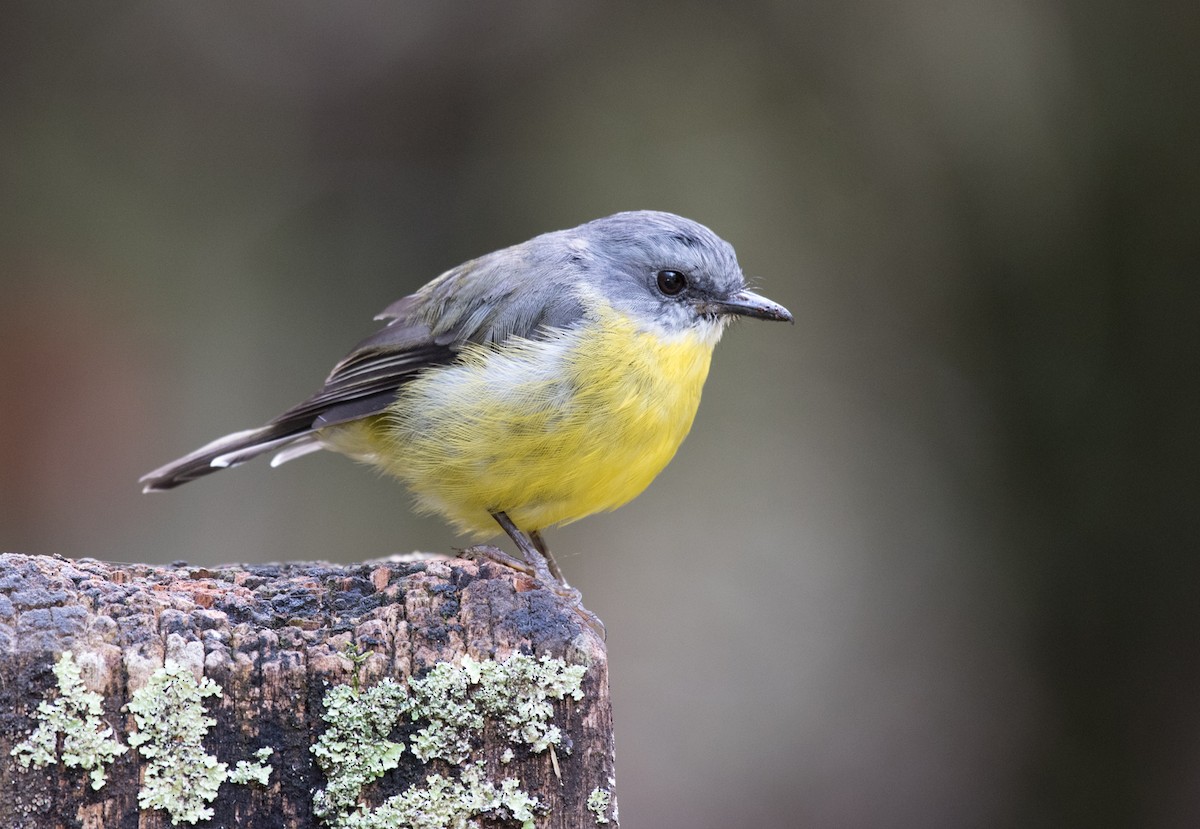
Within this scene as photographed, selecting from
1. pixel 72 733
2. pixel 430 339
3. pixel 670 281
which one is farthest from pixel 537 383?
pixel 72 733

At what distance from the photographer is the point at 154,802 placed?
2.19 meters

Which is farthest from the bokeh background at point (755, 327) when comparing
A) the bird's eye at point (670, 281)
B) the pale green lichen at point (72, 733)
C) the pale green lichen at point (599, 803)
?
the pale green lichen at point (72, 733)

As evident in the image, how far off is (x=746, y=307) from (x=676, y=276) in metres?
0.29

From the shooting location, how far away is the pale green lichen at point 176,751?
86.3 inches

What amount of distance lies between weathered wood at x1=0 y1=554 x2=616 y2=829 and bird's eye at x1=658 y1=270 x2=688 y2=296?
6.79ft

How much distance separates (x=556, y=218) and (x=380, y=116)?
4.53 feet

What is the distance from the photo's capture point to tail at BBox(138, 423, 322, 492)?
14.5ft

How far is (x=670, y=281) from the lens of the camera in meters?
4.46

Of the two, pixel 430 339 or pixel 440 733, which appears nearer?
pixel 440 733

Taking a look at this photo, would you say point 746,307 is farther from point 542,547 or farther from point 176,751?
point 176,751

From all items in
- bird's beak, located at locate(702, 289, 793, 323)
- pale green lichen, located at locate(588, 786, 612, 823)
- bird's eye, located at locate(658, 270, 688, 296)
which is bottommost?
pale green lichen, located at locate(588, 786, 612, 823)

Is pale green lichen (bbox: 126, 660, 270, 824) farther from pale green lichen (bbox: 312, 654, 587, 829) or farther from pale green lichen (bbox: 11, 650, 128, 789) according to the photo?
pale green lichen (bbox: 312, 654, 587, 829)

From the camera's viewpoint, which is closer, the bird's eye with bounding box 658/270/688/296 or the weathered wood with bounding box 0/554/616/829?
the weathered wood with bounding box 0/554/616/829

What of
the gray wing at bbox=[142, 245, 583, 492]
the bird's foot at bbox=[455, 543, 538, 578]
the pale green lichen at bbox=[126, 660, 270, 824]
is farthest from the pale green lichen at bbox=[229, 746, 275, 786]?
the gray wing at bbox=[142, 245, 583, 492]
